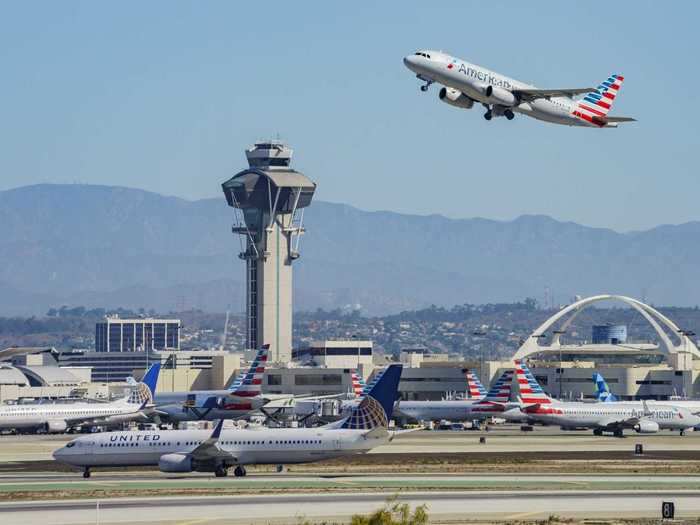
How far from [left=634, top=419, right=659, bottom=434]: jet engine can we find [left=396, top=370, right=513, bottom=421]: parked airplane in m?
18.9

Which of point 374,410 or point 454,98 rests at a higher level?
point 454,98

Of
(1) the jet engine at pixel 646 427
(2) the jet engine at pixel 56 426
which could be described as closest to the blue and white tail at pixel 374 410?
(1) the jet engine at pixel 646 427

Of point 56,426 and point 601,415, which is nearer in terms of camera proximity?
point 601,415

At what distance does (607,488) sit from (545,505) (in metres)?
10.5

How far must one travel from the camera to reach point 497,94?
95250 mm

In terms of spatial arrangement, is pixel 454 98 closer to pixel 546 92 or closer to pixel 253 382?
pixel 546 92

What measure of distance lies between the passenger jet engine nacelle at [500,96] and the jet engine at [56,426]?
86044mm

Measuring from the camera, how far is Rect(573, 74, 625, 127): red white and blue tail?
101 metres

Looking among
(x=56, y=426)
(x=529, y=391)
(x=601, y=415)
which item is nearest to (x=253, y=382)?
(x=56, y=426)

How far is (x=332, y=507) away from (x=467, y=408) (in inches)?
4212

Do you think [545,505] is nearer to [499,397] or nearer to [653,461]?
[653,461]

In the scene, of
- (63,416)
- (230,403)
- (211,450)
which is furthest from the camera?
(230,403)

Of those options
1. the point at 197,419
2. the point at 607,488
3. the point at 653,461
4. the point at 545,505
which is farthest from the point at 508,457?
the point at 197,419

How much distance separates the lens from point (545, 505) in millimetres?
73938
